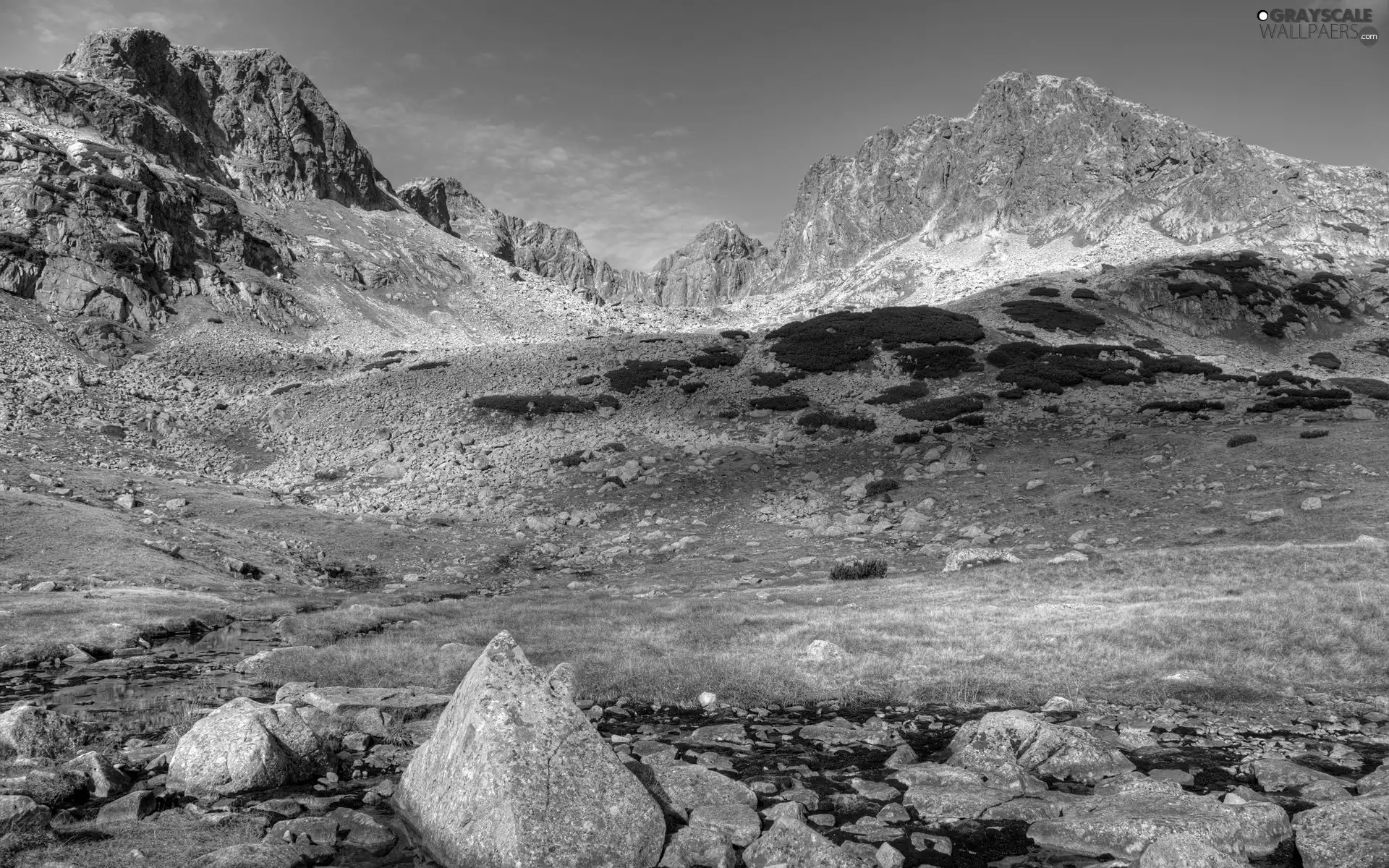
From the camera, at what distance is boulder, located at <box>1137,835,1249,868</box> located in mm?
7965

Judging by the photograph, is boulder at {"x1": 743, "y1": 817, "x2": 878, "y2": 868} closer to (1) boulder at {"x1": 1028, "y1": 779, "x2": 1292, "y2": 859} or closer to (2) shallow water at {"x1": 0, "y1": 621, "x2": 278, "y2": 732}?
(1) boulder at {"x1": 1028, "y1": 779, "x2": 1292, "y2": 859}

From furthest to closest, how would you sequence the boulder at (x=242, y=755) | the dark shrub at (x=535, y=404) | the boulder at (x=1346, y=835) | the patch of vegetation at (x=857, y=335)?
the patch of vegetation at (x=857, y=335) < the dark shrub at (x=535, y=404) < the boulder at (x=242, y=755) < the boulder at (x=1346, y=835)

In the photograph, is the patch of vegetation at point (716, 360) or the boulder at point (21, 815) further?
the patch of vegetation at point (716, 360)

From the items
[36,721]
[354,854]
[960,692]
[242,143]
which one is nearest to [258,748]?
[354,854]

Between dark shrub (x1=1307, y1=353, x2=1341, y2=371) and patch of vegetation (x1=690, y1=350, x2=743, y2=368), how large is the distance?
59.7 m

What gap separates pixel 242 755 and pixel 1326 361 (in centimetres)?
9624

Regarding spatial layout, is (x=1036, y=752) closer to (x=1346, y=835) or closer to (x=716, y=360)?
(x=1346, y=835)

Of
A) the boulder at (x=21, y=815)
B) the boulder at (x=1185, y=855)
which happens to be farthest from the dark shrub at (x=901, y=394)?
the boulder at (x=21, y=815)

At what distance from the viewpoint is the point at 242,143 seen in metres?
142

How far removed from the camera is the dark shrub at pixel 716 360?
209 ft

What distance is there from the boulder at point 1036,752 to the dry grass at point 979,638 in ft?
12.3

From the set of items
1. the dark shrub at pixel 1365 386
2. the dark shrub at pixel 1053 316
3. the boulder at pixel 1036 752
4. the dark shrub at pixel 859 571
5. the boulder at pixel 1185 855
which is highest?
the dark shrub at pixel 1053 316

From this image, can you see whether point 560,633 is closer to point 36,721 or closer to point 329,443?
point 36,721

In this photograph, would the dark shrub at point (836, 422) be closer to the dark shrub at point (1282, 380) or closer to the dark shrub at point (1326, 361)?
the dark shrub at point (1282, 380)
